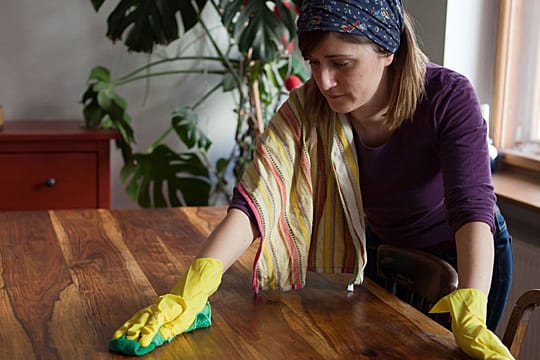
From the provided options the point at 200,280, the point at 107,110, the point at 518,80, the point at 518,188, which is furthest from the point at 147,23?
the point at 200,280

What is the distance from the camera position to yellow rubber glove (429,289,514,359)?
1.20 meters

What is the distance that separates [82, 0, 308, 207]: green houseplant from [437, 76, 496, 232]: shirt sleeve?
1324 millimetres

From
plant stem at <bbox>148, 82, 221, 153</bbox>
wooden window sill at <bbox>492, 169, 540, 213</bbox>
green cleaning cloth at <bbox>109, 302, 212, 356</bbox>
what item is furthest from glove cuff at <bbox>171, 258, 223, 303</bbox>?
plant stem at <bbox>148, 82, 221, 153</bbox>

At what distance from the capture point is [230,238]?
149cm

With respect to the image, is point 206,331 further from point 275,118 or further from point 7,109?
point 7,109

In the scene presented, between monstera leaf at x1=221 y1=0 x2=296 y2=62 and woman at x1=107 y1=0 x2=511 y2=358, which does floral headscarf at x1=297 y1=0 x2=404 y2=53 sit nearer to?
woman at x1=107 y1=0 x2=511 y2=358

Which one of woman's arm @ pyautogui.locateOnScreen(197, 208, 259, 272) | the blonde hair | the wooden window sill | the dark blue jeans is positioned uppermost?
the blonde hair

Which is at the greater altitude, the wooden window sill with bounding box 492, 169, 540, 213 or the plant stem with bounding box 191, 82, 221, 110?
the plant stem with bounding box 191, 82, 221, 110

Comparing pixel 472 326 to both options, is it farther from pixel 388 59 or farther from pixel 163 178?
pixel 163 178

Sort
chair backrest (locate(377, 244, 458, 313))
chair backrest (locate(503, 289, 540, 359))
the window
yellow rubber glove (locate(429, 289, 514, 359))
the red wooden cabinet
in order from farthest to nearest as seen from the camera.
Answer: the red wooden cabinet < the window < chair backrest (locate(377, 244, 458, 313)) < chair backrest (locate(503, 289, 540, 359)) < yellow rubber glove (locate(429, 289, 514, 359))

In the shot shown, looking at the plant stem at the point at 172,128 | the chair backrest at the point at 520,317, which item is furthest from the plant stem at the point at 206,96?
the chair backrest at the point at 520,317

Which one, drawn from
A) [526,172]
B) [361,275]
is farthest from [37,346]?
[526,172]

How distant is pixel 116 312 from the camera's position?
140 centimetres

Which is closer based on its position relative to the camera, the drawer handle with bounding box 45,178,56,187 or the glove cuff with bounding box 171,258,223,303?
the glove cuff with bounding box 171,258,223,303
